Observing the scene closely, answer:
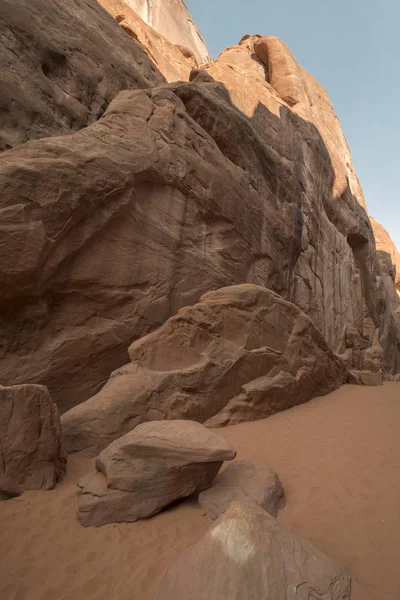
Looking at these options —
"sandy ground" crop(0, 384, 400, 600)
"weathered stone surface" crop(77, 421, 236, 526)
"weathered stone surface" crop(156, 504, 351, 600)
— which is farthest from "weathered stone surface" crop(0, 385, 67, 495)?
"weathered stone surface" crop(156, 504, 351, 600)

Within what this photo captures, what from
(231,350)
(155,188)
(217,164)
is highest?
(217,164)

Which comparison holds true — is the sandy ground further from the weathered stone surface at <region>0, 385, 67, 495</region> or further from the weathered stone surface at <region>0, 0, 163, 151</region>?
the weathered stone surface at <region>0, 0, 163, 151</region>

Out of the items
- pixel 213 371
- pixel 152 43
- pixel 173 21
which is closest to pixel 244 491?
pixel 213 371

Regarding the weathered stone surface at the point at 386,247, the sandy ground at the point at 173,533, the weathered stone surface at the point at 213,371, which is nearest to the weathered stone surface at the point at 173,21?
the weathered stone surface at the point at 213,371

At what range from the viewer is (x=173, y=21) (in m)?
28.1

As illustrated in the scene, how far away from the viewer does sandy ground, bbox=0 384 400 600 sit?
2.65 metres

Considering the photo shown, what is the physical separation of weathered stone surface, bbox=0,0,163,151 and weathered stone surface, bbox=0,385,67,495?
7630mm

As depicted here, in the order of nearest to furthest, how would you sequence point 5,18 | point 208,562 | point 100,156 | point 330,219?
point 208,562, point 100,156, point 5,18, point 330,219

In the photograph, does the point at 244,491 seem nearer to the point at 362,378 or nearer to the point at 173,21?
the point at 362,378

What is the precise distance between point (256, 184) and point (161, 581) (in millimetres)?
12757

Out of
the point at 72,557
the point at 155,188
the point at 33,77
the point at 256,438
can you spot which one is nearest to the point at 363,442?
the point at 256,438

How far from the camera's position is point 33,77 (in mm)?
9961

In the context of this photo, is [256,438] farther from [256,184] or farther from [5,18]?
[5,18]

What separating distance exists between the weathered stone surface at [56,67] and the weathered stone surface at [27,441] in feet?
25.0
